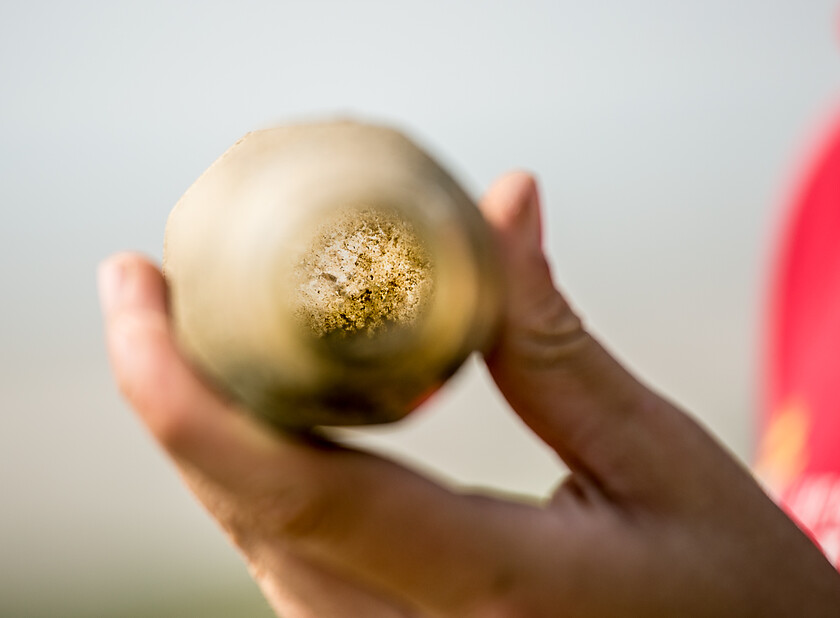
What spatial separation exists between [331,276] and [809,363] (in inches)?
26.8

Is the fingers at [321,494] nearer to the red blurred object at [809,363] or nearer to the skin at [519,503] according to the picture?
the skin at [519,503]

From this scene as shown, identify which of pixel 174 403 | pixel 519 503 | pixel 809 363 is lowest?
pixel 809 363

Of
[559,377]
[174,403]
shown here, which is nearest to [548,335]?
[559,377]

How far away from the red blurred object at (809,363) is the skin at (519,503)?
0.89 ft

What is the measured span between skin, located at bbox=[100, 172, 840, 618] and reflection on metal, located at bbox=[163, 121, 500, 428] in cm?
2

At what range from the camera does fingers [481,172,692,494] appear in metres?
0.28

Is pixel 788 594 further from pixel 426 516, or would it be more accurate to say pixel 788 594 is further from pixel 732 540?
pixel 426 516

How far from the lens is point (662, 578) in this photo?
0.31 m

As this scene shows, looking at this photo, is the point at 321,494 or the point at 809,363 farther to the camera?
the point at 809,363

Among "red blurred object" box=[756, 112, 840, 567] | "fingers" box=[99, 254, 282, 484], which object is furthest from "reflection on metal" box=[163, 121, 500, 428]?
"red blurred object" box=[756, 112, 840, 567]

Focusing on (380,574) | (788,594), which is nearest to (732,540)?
(788,594)

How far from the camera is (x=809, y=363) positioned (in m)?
0.79

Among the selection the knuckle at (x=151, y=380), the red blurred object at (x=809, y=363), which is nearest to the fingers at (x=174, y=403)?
the knuckle at (x=151, y=380)

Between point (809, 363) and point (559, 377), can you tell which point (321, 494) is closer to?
point (559, 377)
